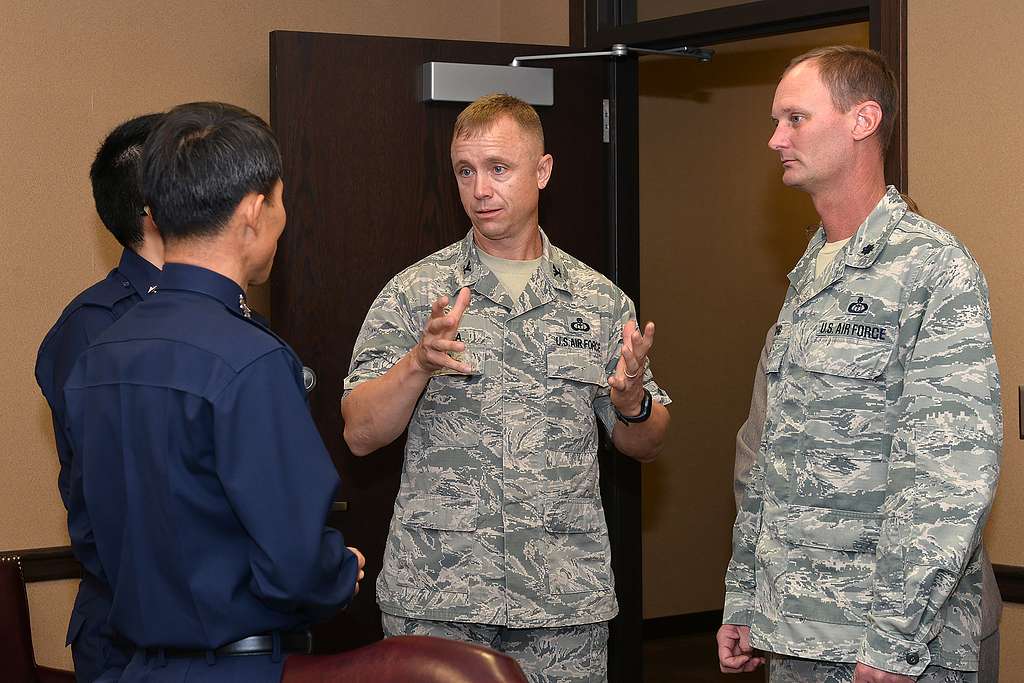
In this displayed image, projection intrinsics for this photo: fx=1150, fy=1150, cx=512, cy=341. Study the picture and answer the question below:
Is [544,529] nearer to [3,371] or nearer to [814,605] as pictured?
[814,605]

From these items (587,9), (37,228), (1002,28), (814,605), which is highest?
(587,9)

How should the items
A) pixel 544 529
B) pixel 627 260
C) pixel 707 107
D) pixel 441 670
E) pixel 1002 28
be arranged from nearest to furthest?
pixel 441 670, pixel 544 529, pixel 1002 28, pixel 627 260, pixel 707 107

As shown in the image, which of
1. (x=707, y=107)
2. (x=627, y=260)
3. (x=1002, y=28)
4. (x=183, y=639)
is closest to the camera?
(x=183, y=639)

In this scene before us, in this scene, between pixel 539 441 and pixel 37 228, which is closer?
pixel 539 441

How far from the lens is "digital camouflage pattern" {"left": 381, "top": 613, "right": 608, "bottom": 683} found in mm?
2486

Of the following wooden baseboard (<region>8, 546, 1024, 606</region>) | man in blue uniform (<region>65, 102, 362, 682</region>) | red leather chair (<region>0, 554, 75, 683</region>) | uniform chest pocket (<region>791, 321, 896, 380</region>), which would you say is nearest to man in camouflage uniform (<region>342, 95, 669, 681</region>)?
uniform chest pocket (<region>791, 321, 896, 380</region>)

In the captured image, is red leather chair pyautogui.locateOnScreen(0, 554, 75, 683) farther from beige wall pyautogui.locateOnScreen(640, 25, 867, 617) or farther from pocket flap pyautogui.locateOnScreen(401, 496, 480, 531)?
beige wall pyautogui.locateOnScreen(640, 25, 867, 617)

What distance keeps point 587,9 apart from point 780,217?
210cm

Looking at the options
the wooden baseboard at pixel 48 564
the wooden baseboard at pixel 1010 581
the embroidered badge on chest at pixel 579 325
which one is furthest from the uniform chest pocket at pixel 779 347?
the wooden baseboard at pixel 48 564

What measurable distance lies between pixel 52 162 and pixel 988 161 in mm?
2447

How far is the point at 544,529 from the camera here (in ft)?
8.29

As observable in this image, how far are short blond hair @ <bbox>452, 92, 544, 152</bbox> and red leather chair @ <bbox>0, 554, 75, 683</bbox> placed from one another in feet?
5.32

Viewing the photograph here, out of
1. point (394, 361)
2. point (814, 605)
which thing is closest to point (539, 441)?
point (394, 361)

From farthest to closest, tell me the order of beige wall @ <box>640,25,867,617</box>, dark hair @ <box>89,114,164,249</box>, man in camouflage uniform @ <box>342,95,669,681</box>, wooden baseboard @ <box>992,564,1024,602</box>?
beige wall @ <box>640,25,867,617</box>, wooden baseboard @ <box>992,564,1024,602</box>, man in camouflage uniform @ <box>342,95,669,681</box>, dark hair @ <box>89,114,164,249</box>
